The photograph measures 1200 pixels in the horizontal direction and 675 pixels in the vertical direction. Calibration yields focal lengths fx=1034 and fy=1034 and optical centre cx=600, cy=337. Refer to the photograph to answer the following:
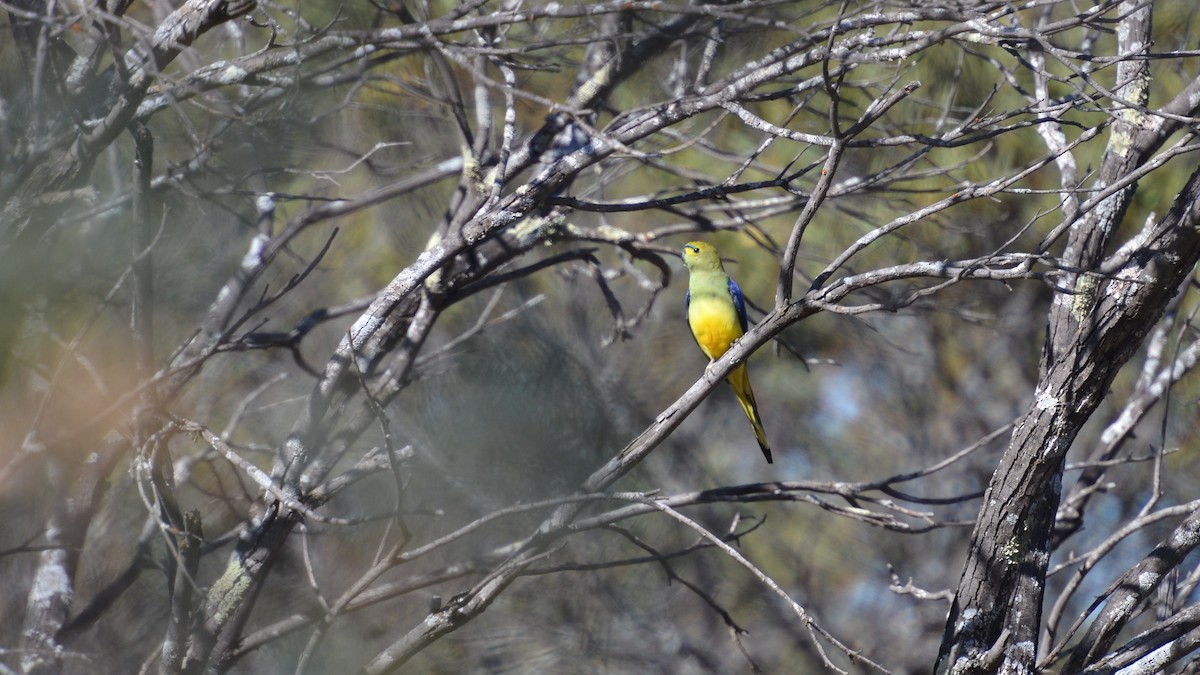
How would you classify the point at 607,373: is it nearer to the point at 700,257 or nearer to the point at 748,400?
the point at 700,257

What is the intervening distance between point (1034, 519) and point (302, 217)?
9.99ft

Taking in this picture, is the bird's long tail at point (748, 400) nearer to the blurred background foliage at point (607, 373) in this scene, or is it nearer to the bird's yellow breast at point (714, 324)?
the bird's yellow breast at point (714, 324)

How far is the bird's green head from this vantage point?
4.98 m

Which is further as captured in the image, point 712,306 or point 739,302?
point 739,302

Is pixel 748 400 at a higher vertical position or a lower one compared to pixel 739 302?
lower

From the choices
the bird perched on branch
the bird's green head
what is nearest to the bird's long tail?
the bird perched on branch

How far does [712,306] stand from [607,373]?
951 mm

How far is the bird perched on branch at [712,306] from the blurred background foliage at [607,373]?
26cm

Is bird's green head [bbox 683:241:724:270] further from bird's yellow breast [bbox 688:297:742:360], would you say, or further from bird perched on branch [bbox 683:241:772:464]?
bird's yellow breast [bbox 688:297:742:360]

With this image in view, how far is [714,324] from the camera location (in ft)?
15.7

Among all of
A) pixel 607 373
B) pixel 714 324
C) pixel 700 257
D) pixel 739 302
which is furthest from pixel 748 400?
pixel 607 373

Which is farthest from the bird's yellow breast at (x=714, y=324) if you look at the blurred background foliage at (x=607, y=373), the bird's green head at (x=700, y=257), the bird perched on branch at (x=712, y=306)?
the blurred background foliage at (x=607, y=373)

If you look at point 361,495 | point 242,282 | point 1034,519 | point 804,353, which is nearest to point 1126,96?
point 1034,519

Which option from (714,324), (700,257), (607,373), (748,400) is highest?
(700,257)
